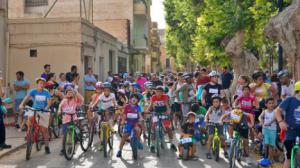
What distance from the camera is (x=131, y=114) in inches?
398

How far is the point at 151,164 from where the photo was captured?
31.1 ft

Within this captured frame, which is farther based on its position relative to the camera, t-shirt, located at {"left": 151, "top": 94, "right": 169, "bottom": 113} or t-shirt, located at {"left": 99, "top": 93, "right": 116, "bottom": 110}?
t-shirt, located at {"left": 99, "top": 93, "right": 116, "bottom": 110}

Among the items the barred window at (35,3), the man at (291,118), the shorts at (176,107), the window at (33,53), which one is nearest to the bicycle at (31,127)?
the shorts at (176,107)

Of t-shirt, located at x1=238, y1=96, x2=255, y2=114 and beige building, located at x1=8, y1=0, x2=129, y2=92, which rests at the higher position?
beige building, located at x1=8, y1=0, x2=129, y2=92

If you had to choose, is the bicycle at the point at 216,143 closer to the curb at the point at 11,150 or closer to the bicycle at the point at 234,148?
the bicycle at the point at 234,148

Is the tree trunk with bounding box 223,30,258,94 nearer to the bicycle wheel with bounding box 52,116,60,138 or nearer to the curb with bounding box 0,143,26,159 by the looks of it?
the bicycle wheel with bounding box 52,116,60,138

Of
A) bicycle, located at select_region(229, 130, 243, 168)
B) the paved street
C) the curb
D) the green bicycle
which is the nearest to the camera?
the green bicycle

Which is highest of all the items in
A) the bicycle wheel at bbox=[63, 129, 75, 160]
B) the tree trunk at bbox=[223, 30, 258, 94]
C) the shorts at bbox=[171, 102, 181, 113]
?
the tree trunk at bbox=[223, 30, 258, 94]

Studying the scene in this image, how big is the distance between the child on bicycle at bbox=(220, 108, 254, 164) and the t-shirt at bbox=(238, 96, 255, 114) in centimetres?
36

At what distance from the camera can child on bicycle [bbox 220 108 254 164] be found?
30.3 ft

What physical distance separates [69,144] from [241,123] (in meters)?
3.54

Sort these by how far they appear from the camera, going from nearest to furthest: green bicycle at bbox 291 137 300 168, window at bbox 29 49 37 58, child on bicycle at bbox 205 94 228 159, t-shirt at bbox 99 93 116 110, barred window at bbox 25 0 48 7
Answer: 1. green bicycle at bbox 291 137 300 168
2. child on bicycle at bbox 205 94 228 159
3. t-shirt at bbox 99 93 116 110
4. window at bbox 29 49 37 58
5. barred window at bbox 25 0 48 7

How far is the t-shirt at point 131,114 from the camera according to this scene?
10.1 metres

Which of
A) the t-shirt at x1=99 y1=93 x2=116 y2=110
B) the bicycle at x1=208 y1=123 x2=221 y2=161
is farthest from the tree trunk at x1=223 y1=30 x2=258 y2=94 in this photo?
the bicycle at x1=208 y1=123 x2=221 y2=161
